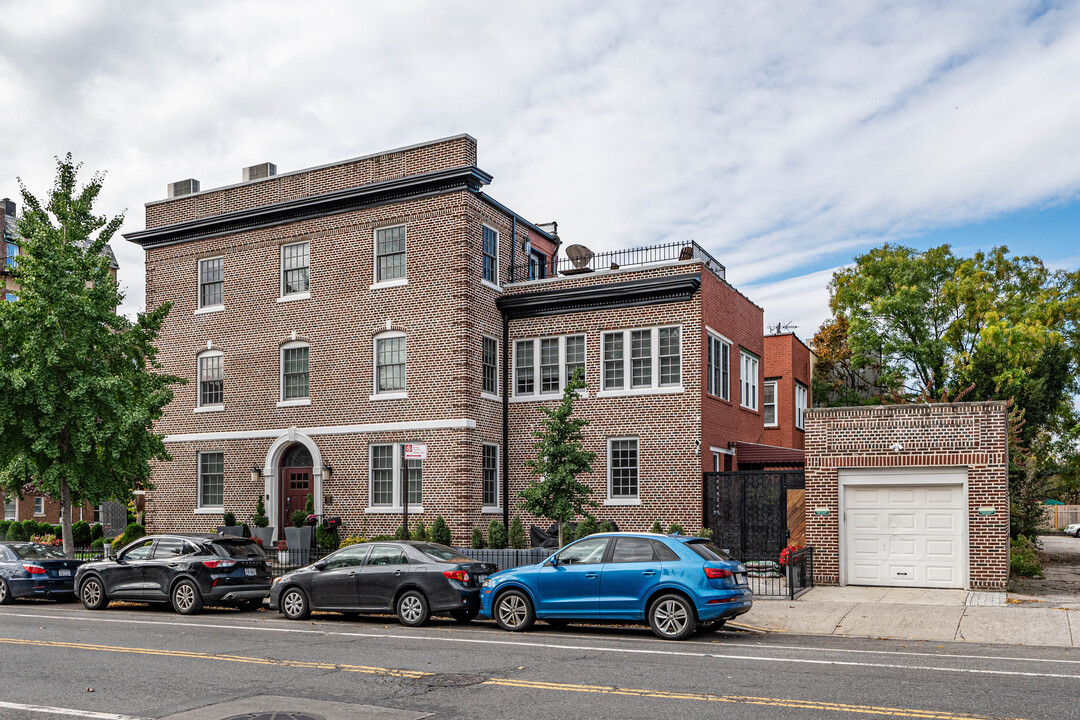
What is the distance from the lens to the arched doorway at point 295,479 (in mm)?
29062

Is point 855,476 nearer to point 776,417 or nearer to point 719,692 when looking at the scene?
point 719,692

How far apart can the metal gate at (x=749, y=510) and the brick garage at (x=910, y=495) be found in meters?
3.65

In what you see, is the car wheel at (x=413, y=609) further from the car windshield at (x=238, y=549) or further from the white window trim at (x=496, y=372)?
the white window trim at (x=496, y=372)

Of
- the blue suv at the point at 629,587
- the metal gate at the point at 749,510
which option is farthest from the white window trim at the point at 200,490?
the blue suv at the point at 629,587

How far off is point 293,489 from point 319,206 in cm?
859

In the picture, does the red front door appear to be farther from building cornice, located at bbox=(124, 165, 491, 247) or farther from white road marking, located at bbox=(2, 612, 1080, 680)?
white road marking, located at bbox=(2, 612, 1080, 680)

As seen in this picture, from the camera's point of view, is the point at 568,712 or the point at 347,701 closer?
the point at 568,712

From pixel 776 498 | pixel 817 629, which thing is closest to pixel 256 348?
pixel 776 498

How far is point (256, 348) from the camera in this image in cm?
3017

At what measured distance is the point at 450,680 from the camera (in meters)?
10.4

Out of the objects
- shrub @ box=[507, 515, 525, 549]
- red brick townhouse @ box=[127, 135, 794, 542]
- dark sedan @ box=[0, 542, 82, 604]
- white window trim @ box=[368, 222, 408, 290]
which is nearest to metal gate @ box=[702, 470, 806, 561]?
red brick townhouse @ box=[127, 135, 794, 542]

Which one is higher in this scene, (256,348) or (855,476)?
(256,348)

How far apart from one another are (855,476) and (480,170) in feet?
43.0

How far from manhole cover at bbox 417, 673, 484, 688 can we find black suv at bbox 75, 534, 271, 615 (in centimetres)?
862
